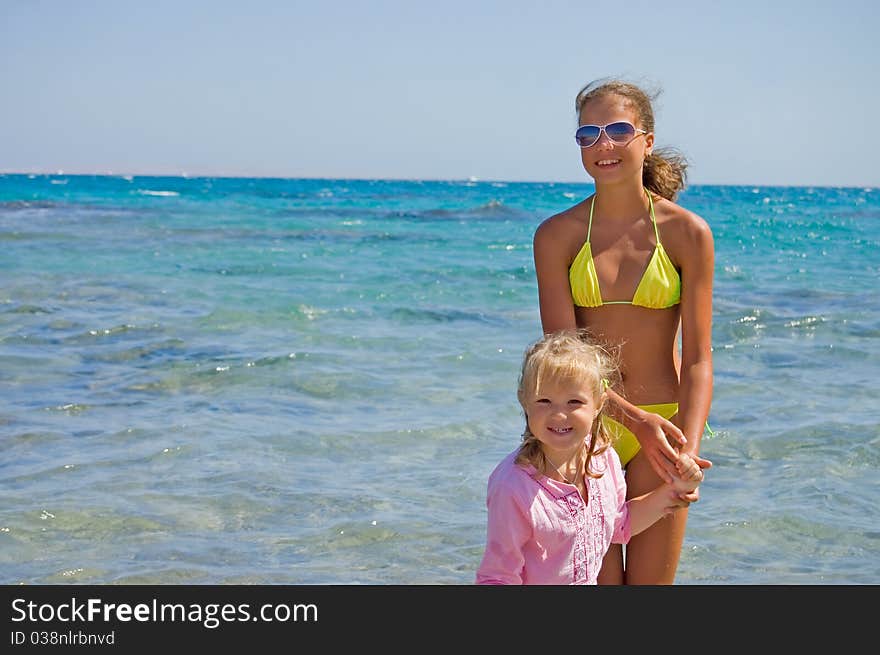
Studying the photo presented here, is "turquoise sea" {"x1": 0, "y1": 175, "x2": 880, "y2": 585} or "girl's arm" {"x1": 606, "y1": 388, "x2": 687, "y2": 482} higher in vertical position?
"girl's arm" {"x1": 606, "y1": 388, "x2": 687, "y2": 482}

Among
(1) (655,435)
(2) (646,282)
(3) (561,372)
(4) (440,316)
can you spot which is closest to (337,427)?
(2) (646,282)

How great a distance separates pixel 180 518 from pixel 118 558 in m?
0.58

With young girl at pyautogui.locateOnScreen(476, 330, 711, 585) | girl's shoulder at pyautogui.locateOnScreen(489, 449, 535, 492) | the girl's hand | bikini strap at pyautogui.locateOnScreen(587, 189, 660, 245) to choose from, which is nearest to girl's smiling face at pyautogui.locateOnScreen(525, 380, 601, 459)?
young girl at pyautogui.locateOnScreen(476, 330, 711, 585)

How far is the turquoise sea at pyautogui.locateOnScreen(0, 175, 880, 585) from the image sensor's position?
555 cm

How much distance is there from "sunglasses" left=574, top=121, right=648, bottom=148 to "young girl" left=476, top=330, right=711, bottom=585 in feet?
2.18

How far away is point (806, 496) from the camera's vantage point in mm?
6375

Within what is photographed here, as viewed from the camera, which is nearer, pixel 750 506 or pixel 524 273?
pixel 750 506

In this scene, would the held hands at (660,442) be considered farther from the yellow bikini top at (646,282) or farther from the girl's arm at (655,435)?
the yellow bikini top at (646,282)

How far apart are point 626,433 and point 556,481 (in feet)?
1.44

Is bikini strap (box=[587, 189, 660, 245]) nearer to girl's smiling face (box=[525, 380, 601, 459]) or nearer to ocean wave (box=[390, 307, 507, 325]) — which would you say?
girl's smiling face (box=[525, 380, 601, 459])

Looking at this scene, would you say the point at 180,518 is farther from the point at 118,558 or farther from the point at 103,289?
the point at 103,289

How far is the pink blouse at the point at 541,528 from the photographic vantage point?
312cm

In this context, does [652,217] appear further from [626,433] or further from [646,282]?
[626,433]
